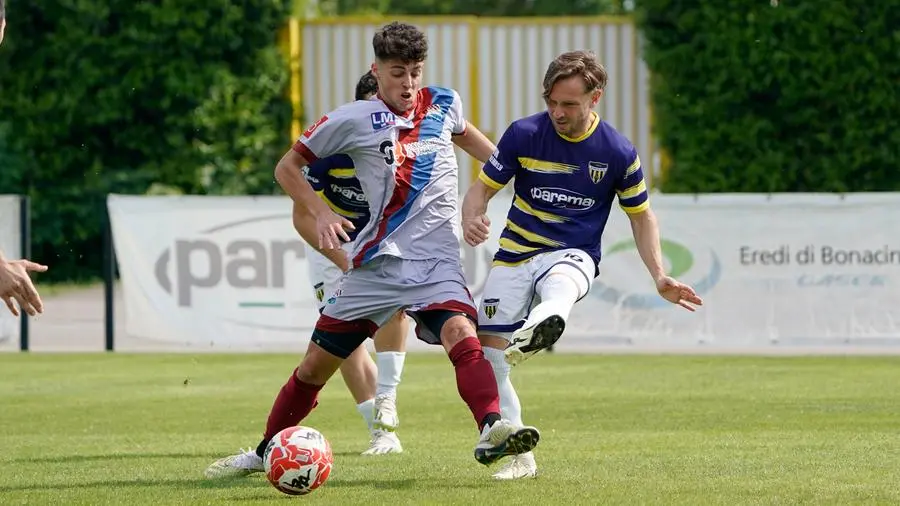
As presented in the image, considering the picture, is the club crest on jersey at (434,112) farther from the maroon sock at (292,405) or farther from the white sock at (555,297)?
the maroon sock at (292,405)

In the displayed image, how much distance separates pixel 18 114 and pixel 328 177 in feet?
61.8

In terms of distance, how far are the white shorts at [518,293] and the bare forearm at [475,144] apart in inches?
22.4

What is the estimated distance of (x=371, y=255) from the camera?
7641mm

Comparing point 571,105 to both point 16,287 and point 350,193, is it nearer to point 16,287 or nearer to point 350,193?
point 350,193

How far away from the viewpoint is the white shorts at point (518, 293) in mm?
7945

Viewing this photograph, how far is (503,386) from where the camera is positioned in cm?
797

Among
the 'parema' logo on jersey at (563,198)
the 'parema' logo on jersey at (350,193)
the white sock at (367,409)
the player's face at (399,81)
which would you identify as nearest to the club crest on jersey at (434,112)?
the player's face at (399,81)

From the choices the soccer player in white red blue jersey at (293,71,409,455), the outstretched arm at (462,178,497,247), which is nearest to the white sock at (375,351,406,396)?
the soccer player in white red blue jersey at (293,71,409,455)

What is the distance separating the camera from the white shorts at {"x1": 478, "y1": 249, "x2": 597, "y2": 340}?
7.95m

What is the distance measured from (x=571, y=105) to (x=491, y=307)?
100cm

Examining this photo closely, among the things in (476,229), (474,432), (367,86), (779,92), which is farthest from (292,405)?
(779,92)

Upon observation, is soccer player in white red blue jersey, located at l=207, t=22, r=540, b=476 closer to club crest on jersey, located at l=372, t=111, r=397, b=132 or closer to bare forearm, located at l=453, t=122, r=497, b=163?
club crest on jersey, located at l=372, t=111, r=397, b=132

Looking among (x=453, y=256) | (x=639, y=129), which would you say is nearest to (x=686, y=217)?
(x=453, y=256)

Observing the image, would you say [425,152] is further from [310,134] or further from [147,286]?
[147,286]
